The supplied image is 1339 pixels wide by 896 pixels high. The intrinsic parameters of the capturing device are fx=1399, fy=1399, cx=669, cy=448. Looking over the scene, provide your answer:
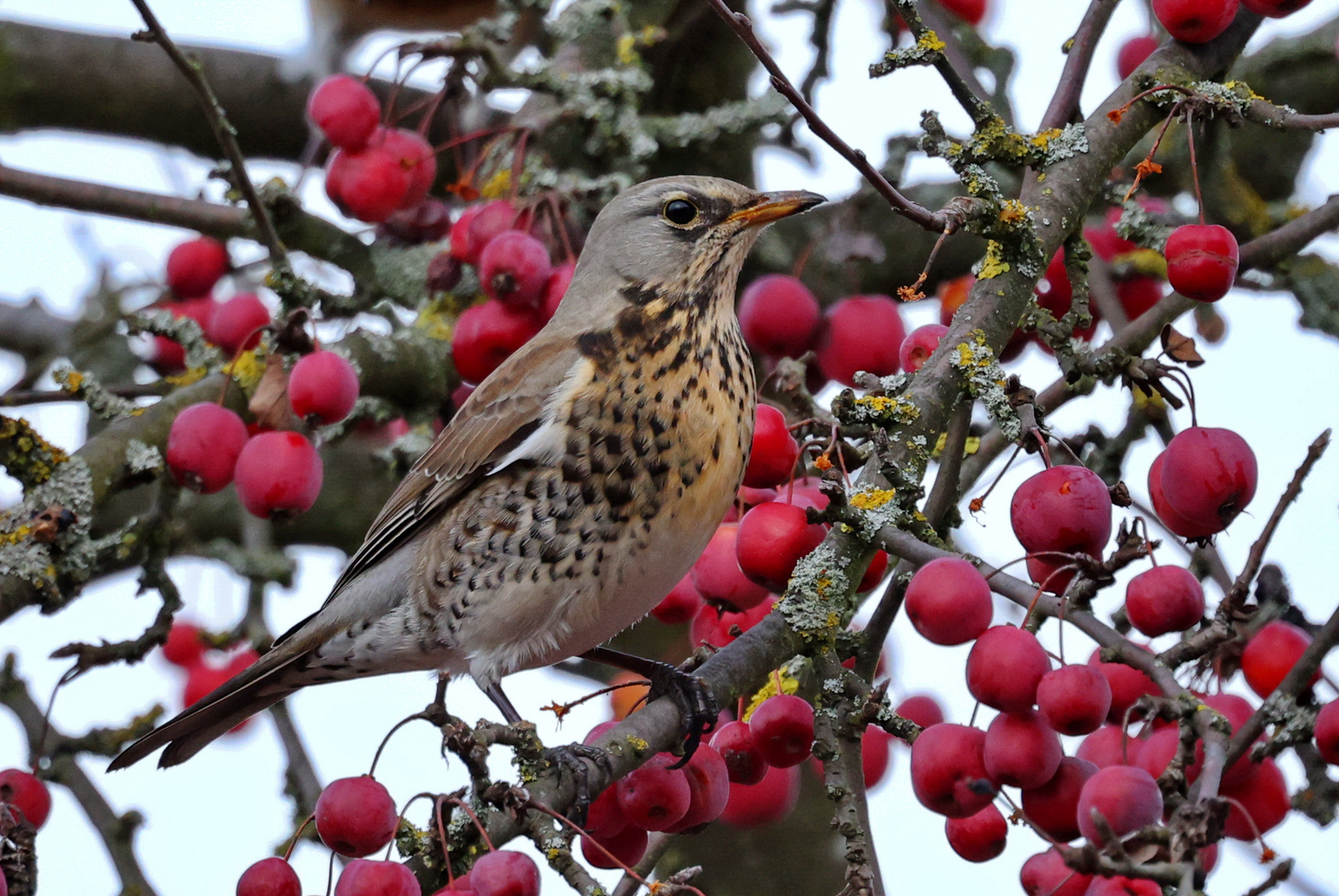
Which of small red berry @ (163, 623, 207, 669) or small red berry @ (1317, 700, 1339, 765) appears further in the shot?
small red berry @ (163, 623, 207, 669)

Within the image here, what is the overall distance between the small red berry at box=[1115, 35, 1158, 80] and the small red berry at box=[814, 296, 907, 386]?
0.78 metres

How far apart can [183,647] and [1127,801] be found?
11.3ft

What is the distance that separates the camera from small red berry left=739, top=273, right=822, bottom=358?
9.60ft

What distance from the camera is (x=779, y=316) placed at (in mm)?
2922

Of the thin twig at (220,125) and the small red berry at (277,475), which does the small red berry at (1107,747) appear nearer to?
the small red berry at (277,475)

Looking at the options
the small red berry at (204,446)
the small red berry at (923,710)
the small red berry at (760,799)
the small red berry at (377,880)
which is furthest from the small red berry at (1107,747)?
the small red berry at (204,446)

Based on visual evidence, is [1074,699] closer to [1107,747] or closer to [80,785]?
[1107,747]

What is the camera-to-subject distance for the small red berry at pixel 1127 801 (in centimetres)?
146

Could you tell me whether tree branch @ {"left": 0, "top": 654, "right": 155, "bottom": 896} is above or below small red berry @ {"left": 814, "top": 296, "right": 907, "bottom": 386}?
below

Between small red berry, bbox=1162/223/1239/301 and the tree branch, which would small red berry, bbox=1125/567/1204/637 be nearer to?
small red berry, bbox=1162/223/1239/301

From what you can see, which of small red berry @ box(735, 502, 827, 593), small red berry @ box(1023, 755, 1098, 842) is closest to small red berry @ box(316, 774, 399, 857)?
small red berry @ box(735, 502, 827, 593)

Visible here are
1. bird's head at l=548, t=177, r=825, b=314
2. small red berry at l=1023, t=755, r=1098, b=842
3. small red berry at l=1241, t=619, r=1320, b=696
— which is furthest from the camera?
bird's head at l=548, t=177, r=825, b=314

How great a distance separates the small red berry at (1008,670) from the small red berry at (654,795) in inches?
17.7

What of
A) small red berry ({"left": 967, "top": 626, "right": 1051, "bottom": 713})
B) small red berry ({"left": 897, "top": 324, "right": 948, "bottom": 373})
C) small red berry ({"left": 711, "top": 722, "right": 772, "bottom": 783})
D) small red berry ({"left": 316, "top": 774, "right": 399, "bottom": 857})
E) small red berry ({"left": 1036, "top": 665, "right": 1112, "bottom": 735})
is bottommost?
small red berry ({"left": 316, "top": 774, "right": 399, "bottom": 857})
